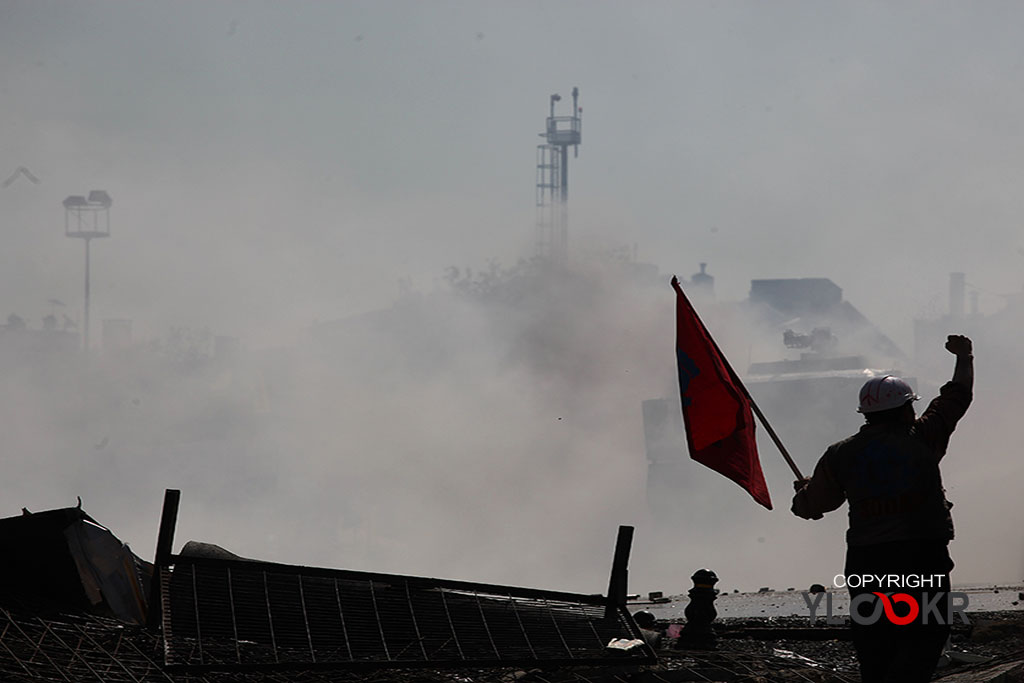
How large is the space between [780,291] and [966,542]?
47511mm

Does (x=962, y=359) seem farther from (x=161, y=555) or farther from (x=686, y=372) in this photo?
(x=161, y=555)

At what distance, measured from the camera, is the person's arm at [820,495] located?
520cm

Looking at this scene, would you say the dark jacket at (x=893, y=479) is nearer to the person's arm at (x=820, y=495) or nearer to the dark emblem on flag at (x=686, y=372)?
the person's arm at (x=820, y=495)

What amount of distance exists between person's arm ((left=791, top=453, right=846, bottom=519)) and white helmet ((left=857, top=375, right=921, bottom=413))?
0.97 ft

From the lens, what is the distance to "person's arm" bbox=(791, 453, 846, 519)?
5195 mm

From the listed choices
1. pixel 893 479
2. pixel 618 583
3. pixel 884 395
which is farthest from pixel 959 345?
pixel 618 583

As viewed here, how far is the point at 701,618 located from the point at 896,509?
4041 millimetres

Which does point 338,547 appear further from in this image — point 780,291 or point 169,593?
point 169,593

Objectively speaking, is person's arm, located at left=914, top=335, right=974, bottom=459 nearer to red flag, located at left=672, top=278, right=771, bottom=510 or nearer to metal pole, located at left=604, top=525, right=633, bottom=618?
red flag, located at left=672, top=278, right=771, bottom=510

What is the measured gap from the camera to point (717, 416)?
22.1 ft

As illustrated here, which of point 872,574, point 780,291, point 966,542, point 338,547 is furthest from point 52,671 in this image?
point 780,291

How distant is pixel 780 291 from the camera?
315 feet

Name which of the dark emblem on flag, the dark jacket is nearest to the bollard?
the dark emblem on flag

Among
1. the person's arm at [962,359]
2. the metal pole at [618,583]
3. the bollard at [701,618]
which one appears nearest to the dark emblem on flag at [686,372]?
the person's arm at [962,359]
